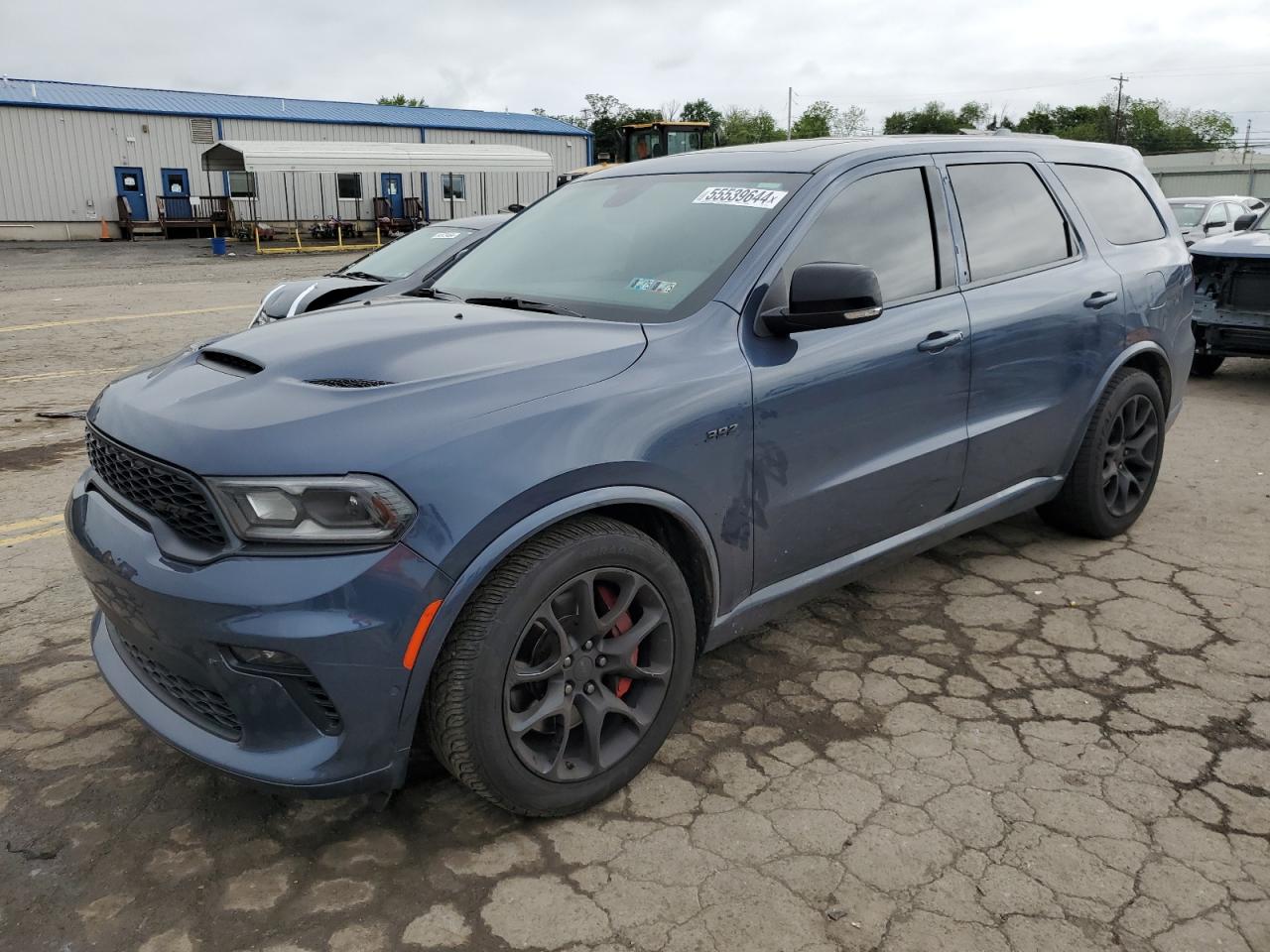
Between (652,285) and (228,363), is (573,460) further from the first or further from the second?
(228,363)

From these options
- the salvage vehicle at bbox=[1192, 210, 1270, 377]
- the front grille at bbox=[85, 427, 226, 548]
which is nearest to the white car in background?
the salvage vehicle at bbox=[1192, 210, 1270, 377]

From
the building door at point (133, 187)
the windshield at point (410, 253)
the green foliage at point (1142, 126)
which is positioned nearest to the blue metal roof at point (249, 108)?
the building door at point (133, 187)

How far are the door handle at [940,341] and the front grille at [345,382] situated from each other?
1837 millimetres

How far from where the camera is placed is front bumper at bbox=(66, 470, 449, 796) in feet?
7.11

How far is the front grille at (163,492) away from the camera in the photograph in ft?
7.52

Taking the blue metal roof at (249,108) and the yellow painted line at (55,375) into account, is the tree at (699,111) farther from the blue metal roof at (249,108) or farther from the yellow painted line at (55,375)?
the yellow painted line at (55,375)

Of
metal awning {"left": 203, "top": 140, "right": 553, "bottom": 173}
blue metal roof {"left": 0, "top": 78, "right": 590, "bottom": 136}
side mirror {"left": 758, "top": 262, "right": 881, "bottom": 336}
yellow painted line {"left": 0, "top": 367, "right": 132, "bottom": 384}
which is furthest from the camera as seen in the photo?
blue metal roof {"left": 0, "top": 78, "right": 590, "bottom": 136}

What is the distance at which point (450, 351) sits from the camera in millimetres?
2648

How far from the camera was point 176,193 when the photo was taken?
34594 mm

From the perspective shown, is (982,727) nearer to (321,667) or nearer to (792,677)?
(792,677)

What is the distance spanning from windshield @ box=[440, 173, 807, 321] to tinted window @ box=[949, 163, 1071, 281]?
0.88 m

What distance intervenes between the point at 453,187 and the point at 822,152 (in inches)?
1440

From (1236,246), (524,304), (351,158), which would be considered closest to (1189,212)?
(1236,246)

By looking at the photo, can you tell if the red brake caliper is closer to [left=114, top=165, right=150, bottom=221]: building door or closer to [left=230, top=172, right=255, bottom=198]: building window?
[left=230, top=172, right=255, bottom=198]: building window
